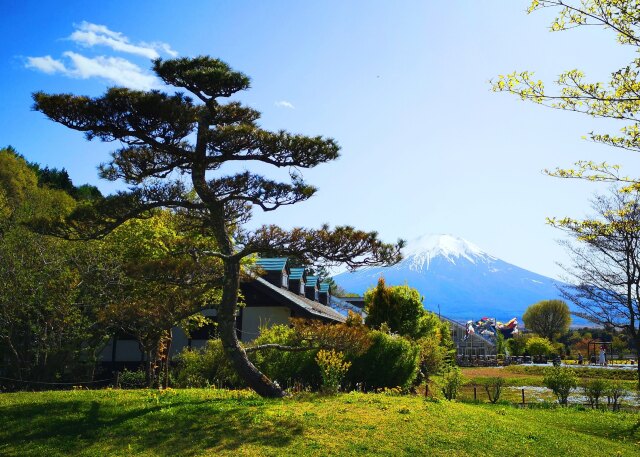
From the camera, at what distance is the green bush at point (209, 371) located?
54.5 ft

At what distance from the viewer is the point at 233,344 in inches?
487

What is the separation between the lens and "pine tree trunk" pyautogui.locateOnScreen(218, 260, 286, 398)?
40.6 ft

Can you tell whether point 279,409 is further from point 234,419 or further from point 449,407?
point 449,407

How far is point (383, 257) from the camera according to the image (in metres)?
11.8

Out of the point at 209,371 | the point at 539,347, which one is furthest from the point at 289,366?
the point at 539,347

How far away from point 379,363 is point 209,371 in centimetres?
567

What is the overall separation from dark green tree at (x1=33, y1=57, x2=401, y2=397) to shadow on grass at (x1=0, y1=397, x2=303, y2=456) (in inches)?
82.8

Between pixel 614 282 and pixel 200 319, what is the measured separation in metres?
17.1

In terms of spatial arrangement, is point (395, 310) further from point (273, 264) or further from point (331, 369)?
point (273, 264)

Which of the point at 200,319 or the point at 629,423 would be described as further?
the point at 200,319

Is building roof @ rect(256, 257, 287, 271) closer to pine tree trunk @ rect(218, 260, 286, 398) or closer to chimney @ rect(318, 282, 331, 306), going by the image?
chimney @ rect(318, 282, 331, 306)

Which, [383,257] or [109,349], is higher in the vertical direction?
[383,257]

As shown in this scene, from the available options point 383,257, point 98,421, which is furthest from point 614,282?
point 98,421

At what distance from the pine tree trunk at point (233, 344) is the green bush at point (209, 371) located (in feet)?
13.5
